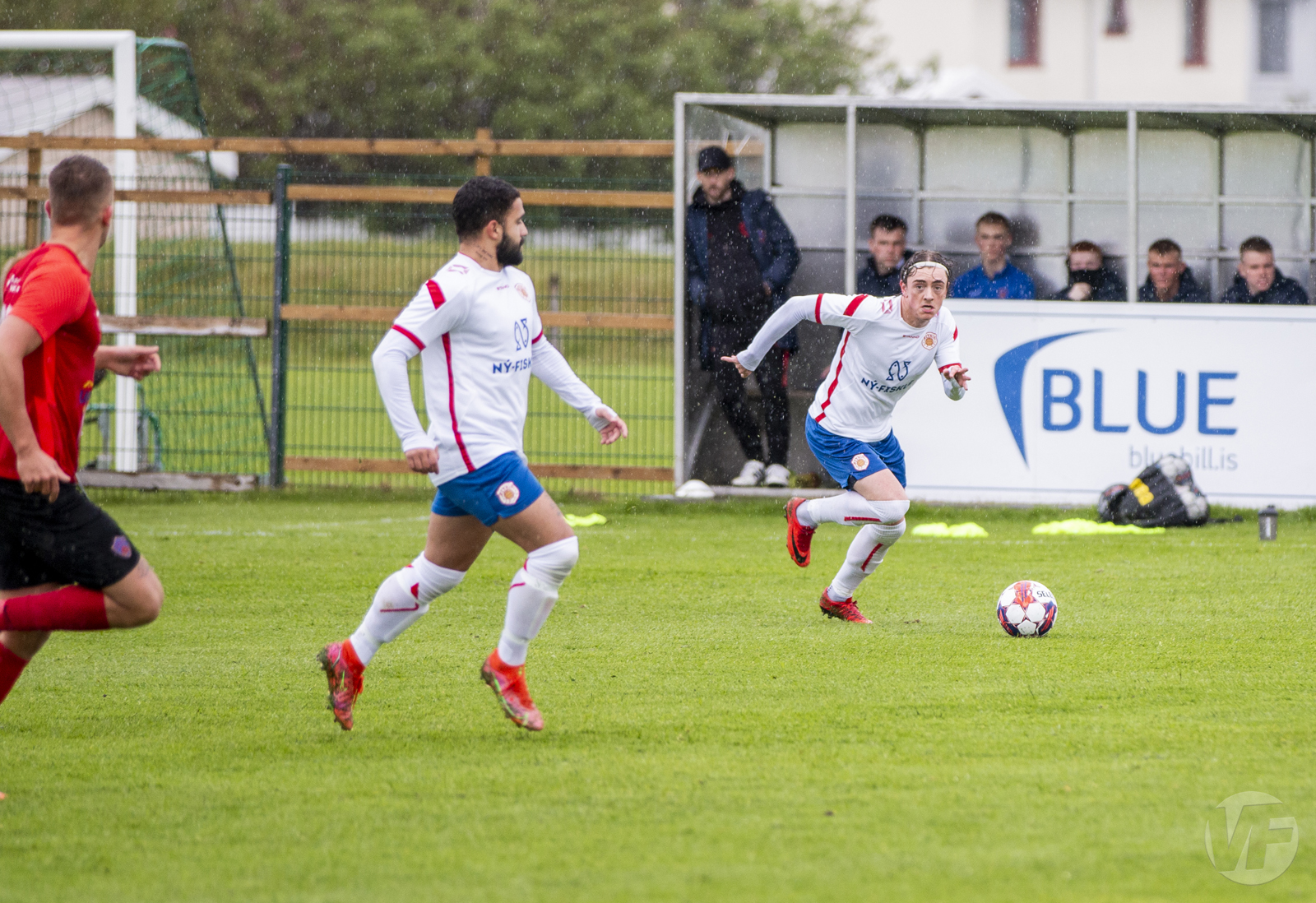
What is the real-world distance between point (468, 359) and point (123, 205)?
30.9 feet

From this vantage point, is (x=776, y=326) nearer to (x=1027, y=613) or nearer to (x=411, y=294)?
(x=1027, y=613)

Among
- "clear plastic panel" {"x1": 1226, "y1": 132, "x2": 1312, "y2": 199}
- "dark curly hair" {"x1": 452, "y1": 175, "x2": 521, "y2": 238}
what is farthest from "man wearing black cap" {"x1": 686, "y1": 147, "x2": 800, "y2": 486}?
"dark curly hair" {"x1": 452, "y1": 175, "x2": 521, "y2": 238}

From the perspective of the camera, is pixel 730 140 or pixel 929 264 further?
pixel 730 140

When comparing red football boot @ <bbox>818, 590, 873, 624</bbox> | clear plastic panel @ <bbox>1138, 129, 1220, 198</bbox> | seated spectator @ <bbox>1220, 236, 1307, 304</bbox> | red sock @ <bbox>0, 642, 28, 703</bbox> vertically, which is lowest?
red football boot @ <bbox>818, 590, 873, 624</bbox>

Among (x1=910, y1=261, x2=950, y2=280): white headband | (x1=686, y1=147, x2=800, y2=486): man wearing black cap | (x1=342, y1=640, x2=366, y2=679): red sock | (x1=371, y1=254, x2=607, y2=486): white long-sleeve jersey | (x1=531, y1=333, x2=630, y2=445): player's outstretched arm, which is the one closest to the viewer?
(x1=371, y1=254, x2=607, y2=486): white long-sleeve jersey

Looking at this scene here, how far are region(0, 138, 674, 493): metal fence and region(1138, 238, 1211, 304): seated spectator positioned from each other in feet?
12.5

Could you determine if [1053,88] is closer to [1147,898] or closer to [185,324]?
[185,324]

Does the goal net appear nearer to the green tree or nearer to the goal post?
the goal post

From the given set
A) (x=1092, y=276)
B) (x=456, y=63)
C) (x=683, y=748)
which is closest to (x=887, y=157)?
(x=1092, y=276)

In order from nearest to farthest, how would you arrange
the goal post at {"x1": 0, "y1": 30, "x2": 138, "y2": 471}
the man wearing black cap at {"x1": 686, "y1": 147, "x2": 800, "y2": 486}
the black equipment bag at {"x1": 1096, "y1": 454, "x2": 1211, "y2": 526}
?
1. the black equipment bag at {"x1": 1096, "y1": 454, "x2": 1211, "y2": 526}
2. the man wearing black cap at {"x1": 686, "y1": 147, "x2": 800, "y2": 486}
3. the goal post at {"x1": 0, "y1": 30, "x2": 138, "y2": 471}

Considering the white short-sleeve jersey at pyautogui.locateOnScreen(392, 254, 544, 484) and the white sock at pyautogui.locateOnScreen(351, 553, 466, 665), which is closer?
the white short-sleeve jersey at pyautogui.locateOnScreen(392, 254, 544, 484)

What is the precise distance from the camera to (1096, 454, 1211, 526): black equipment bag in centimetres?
1126

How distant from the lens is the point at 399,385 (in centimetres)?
529

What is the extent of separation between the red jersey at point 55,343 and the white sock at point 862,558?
3.91m
